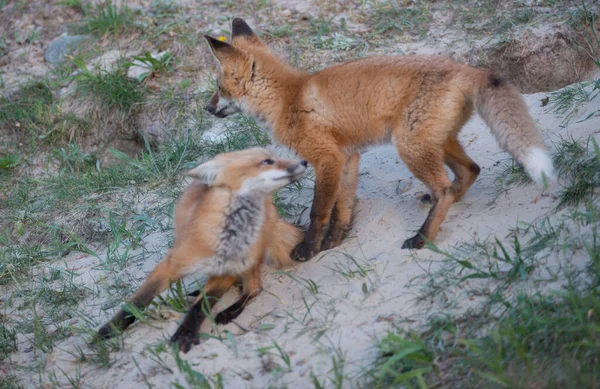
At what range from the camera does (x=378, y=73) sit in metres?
4.80

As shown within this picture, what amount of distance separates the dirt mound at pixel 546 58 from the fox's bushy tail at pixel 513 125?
2.52 metres

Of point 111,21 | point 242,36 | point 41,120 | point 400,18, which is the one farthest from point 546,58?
point 41,120

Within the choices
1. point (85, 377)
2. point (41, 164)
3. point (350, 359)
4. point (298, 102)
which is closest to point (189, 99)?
point (41, 164)

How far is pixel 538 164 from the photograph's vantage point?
4.02 meters

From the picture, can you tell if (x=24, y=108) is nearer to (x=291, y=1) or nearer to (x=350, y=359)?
(x=291, y=1)

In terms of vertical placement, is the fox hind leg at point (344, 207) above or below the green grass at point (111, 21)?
below

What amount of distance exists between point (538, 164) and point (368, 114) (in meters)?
1.27

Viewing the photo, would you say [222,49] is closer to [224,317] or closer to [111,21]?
[224,317]

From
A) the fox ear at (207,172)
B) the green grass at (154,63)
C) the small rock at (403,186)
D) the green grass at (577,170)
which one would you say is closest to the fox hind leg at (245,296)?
the fox ear at (207,172)

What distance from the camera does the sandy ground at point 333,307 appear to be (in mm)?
3760

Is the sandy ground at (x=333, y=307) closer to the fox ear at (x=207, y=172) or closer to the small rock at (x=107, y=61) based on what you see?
the fox ear at (x=207, y=172)

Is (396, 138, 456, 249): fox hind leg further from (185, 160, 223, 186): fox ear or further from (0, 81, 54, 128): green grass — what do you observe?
(0, 81, 54, 128): green grass

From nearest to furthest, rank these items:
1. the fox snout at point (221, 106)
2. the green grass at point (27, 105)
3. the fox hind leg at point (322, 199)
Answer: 1. the fox hind leg at point (322, 199)
2. the fox snout at point (221, 106)
3. the green grass at point (27, 105)

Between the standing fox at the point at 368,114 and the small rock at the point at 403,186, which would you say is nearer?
the standing fox at the point at 368,114
